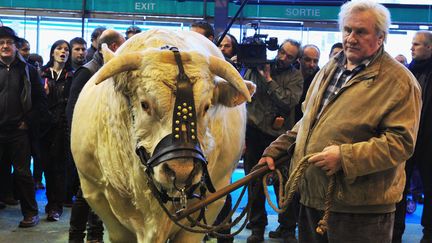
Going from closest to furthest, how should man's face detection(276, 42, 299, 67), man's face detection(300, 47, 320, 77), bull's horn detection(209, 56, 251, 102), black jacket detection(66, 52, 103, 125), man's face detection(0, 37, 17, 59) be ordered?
bull's horn detection(209, 56, 251, 102) → black jacket detection(66, 52, 103, 125) → man's face detection(276, 42, 299, 67) → man's face detection(0, 37, 17, 59) → man's face detection(300, 47, 320, 77)

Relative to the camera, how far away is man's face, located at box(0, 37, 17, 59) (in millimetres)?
5496

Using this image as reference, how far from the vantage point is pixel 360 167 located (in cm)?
247

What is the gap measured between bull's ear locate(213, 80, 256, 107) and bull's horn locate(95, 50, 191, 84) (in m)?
0.24

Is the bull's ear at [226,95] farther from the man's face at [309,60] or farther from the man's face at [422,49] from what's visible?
the man's face at [309,60]

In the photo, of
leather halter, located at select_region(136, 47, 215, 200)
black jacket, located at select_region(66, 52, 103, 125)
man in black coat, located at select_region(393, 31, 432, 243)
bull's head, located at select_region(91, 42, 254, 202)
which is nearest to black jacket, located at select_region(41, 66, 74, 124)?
black jacket, located at select_region(66, 52, 103, 125)

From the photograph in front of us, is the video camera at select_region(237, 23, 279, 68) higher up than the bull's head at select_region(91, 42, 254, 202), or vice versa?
the video camera at select_region(237, 23, 279, 68)

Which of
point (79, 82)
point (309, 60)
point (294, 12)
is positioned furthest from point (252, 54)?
point (294, 12)

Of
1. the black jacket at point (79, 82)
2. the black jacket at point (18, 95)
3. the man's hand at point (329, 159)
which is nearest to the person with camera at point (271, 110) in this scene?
the black jacket at point (79, 82)

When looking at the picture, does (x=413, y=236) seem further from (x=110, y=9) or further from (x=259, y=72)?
(x=110, y=9)

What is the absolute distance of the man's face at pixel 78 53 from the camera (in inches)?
250

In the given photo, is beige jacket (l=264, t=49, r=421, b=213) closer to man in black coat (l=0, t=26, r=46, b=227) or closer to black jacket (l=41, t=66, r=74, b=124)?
man in black coat (l=0, t=26, r=46, b=227)

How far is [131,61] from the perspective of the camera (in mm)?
2672

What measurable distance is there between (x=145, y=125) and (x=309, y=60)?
3.71m

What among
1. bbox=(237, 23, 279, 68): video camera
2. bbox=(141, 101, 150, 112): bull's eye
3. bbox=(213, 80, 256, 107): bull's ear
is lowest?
bbox=(141, 101, 150, 112): bull's eye
